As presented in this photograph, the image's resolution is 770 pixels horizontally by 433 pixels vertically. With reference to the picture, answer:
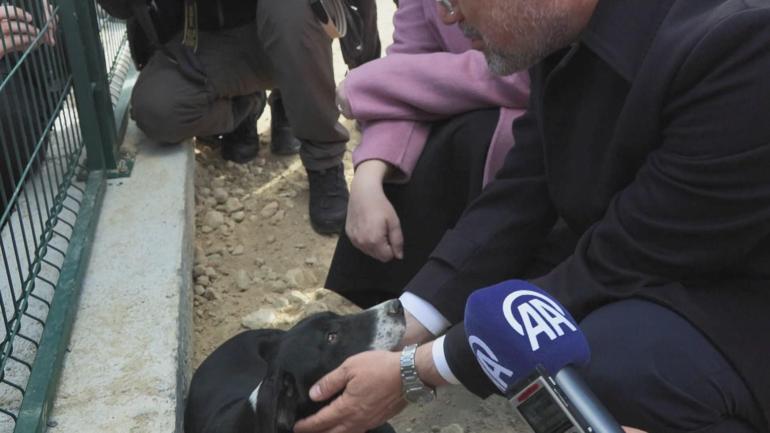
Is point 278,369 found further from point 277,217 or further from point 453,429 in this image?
point 277,217

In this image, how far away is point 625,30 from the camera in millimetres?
1666

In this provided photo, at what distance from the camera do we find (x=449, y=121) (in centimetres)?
243

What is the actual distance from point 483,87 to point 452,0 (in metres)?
0.55

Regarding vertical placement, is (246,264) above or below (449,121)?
below

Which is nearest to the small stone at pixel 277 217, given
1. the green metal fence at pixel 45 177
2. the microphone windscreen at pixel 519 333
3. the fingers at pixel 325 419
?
the green metal fence at pixel 45 177

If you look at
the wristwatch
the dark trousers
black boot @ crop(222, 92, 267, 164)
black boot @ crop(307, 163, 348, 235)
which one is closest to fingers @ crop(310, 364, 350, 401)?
the wristwatch

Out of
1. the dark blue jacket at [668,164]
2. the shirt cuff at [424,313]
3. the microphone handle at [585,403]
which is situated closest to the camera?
the microphone handle at [585,403]

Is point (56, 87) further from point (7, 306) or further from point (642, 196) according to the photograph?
point (642, 196)

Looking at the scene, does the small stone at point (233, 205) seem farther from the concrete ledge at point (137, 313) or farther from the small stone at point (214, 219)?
the concrete ledge at point (137, 313)

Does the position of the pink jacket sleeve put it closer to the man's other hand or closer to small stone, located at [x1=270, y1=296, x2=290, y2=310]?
the man's other hand

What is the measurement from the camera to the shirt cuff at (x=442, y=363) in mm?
1805

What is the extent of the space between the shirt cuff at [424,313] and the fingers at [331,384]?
0.23 metres

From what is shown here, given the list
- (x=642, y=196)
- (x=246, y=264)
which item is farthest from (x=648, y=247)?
(x=246, y=264)

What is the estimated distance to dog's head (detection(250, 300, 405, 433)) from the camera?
2.07 metres
